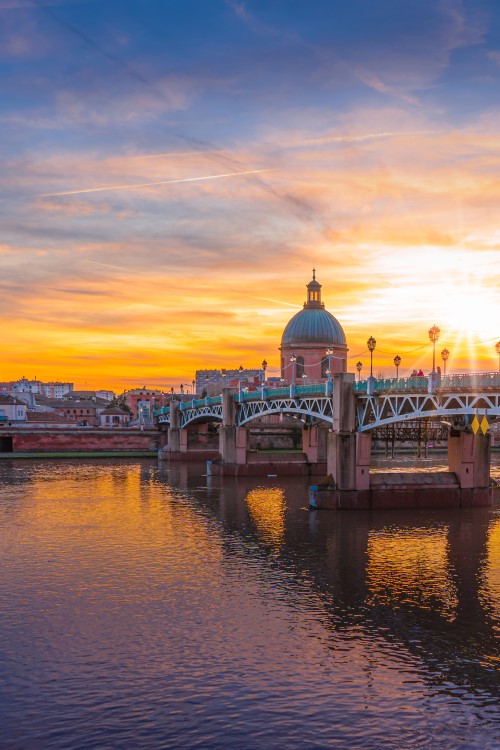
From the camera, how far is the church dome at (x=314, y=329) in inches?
5605

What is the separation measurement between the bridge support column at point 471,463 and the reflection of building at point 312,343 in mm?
78116

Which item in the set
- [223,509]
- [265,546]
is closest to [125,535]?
[265,546]

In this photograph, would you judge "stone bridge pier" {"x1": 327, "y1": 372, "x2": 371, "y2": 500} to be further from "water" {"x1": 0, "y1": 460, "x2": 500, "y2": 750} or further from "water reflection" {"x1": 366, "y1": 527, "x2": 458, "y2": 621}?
"water reflection" {"x1": 366, "y1": 527, "x2": 458, "y2": 621}

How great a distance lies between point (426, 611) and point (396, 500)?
28.6 meters

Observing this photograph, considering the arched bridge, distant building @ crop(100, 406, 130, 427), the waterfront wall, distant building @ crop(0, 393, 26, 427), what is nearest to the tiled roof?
distant building @ crop(0, 393, 26, 427)

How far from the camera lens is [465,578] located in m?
37.0

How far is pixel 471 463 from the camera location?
59781mm

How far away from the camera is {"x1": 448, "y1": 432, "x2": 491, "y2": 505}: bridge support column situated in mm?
59375

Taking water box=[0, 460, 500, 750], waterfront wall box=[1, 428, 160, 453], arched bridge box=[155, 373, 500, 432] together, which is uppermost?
arched bridge box=[155, 373, 500, 432]

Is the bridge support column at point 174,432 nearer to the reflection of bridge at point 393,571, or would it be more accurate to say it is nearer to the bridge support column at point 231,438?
the bridge support column at point 231,438

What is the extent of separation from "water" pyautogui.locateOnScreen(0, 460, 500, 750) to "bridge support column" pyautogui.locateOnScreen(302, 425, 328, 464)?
36.9m

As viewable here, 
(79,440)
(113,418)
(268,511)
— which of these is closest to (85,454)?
(79,440)

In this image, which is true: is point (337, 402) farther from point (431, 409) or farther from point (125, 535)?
point (125, 535)

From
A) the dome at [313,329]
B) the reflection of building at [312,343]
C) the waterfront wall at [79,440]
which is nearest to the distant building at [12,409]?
the waterfront wall at [79,440]
